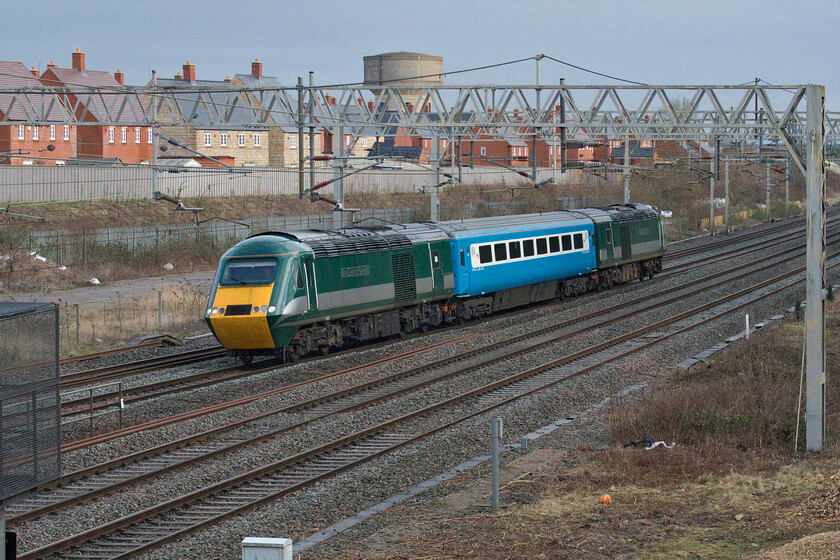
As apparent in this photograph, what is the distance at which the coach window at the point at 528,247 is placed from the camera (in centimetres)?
3053

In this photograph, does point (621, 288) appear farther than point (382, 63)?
No

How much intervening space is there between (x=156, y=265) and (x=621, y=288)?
65.1 ft

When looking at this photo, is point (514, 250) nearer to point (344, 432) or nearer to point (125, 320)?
point (125, 320)

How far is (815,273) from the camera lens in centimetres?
1373

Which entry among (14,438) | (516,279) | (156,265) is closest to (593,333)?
(516,279)

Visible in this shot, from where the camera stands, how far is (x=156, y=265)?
43969mm

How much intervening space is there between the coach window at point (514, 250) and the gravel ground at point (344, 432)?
3026mm

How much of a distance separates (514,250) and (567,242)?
11.9 ft

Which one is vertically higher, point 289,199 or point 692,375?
point 289,199

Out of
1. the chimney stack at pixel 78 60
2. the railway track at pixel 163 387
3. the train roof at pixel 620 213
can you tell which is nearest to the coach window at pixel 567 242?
the train roof at pixel 620 213

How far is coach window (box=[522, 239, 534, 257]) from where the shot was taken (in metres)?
30.5

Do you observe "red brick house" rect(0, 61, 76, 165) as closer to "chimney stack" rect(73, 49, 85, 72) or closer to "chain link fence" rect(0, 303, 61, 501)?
"chimney stack" rect(73, 49, 85, 72)

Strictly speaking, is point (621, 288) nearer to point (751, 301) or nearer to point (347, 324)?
point (751, 301)

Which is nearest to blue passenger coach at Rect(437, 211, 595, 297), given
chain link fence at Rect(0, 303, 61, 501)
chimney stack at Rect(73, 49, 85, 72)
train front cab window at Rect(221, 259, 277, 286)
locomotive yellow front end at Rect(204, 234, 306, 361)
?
locomotive yellow front end at Rect(204, 234, 306, 361)
